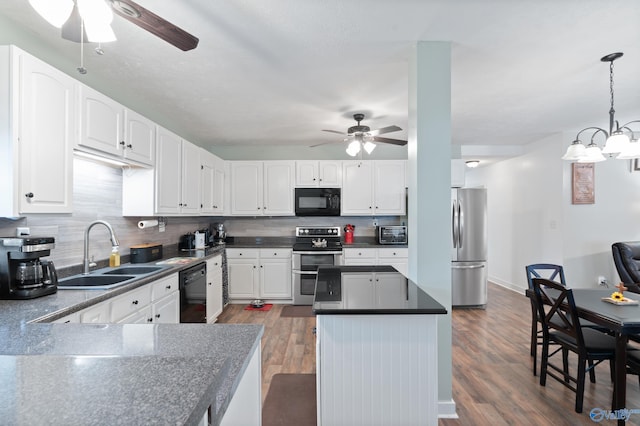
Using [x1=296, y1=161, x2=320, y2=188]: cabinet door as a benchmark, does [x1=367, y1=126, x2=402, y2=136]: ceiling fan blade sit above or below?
above

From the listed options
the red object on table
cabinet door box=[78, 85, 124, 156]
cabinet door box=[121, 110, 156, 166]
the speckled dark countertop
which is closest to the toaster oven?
the red object on table

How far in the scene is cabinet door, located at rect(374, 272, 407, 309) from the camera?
158cm

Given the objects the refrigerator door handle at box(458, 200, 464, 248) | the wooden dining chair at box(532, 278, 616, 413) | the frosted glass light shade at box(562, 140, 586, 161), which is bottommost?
the wooden dining chair at box(532, 278, 616, 413)

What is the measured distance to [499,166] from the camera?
5836mm

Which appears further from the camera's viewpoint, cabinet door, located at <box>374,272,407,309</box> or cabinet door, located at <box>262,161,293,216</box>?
cabinet door, located at <box>262,161,293,216</box>

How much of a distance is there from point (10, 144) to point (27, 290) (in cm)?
79

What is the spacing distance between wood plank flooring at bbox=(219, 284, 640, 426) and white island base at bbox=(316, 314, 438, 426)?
2.18 feet

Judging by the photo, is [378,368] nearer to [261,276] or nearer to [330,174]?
[261,276]

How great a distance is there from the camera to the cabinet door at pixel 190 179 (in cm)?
339

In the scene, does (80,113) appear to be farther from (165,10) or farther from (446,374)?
(446,374)

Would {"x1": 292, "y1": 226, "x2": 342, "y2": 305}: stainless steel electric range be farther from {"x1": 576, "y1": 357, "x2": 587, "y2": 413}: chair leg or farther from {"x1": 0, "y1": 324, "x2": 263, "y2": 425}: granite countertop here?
{"x1": 0, "y1": 324, "x2": 263, "y2": 425}: granite countertop

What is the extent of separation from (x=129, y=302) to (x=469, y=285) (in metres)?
4.18

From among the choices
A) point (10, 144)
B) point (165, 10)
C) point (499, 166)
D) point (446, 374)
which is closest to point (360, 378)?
point (446, 374)

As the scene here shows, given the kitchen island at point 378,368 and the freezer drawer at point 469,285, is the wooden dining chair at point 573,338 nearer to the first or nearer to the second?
the kitchen island at point 378,368
